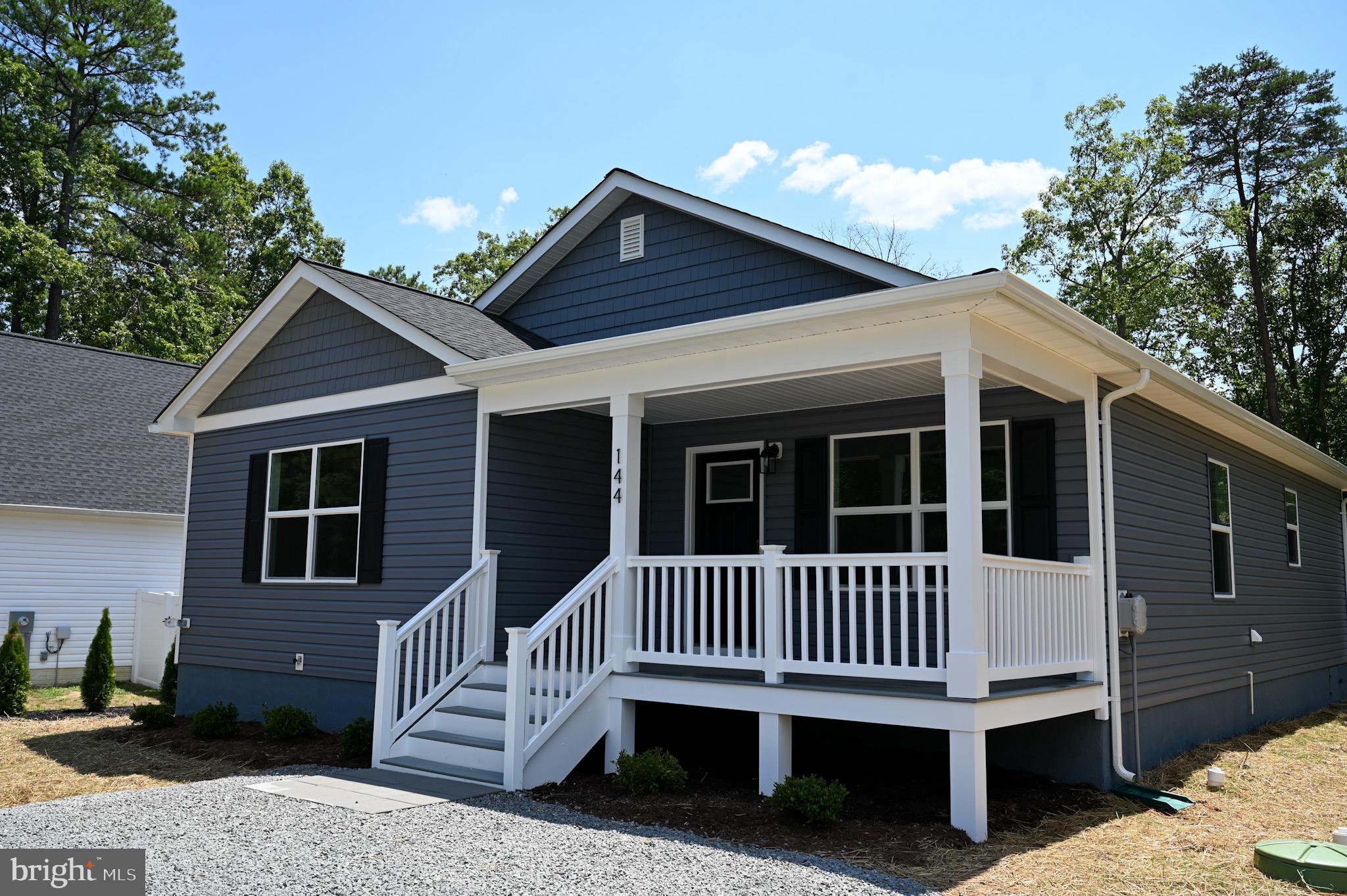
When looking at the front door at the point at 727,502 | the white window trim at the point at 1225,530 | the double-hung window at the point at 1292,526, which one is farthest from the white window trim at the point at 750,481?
the double-hung window at the point at 1292,526

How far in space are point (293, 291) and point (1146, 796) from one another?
9.20m

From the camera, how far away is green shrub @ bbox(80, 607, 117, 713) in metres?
13.0

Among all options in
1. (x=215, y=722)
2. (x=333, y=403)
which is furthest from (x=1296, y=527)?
(x=215, y=722)

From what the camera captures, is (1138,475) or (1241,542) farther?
(1241,542)

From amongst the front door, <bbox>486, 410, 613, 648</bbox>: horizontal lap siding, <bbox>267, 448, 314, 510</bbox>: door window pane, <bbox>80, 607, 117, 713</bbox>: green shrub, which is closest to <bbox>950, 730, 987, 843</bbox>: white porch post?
the front door

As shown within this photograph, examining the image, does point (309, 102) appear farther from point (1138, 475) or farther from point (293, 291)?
point (1138, 475)

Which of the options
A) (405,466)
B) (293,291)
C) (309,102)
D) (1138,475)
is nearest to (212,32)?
(309,102)

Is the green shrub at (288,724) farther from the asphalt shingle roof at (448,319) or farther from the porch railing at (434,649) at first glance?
the asphalt shingle roof at (448,319)

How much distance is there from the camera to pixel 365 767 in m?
8.62

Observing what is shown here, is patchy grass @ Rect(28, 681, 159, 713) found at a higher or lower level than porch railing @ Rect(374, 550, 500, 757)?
lower

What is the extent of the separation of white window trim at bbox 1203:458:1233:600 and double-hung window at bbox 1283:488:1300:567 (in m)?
2.65

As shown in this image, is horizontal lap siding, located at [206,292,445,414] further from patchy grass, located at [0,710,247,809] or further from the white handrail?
patchy grass, located at [0,710,247,809]

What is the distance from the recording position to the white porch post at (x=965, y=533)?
6.41 meters

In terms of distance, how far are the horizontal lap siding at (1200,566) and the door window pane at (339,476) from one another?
6.99m
